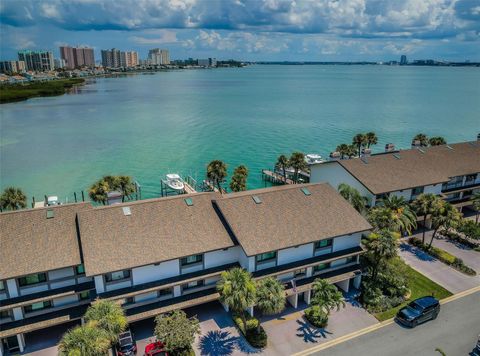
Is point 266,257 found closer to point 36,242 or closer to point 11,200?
point 36,242

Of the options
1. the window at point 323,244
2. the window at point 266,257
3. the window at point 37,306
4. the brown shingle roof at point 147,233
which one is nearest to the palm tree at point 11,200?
the brown shingle roof at point 147,233

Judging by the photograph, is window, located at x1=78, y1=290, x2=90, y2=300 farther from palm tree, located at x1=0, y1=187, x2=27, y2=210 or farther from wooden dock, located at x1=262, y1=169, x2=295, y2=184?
wooden dock, located at x1=262, y1=169, x2=295, y2=184

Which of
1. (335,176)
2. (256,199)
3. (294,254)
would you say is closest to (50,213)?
(256,199)

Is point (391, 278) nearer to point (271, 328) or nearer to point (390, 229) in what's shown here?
point (390, 229)

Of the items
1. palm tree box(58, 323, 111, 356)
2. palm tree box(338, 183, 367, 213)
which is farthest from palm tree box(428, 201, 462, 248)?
palm tree box(58, 323, 111, 356)

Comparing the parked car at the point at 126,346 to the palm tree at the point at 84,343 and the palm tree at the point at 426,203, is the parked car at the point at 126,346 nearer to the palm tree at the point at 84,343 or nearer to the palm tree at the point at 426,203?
the palm tree at the point at 84,343

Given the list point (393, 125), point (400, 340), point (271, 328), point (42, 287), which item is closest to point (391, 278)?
point (400, 340)
